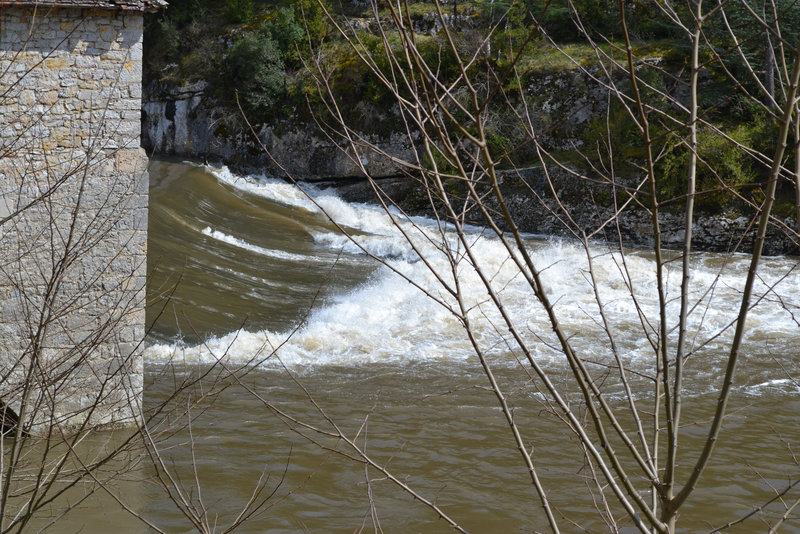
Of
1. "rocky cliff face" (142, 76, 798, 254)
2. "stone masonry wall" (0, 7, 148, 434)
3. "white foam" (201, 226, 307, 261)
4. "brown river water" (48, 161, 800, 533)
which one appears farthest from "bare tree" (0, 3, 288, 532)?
"rocky cliff face" (142, 76, 798, 254)

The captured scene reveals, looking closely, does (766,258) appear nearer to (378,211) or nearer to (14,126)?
(378,211)

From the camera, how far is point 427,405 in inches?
276

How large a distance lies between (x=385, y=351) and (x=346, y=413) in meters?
1.86

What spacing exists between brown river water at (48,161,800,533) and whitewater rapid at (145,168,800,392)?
0.04 m

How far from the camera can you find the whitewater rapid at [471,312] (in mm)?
8336

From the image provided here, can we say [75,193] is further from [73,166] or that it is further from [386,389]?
[386,389]

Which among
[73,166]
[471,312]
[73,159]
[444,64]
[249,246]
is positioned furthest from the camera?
[444,64]

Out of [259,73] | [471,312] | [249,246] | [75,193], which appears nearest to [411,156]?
[259,73]

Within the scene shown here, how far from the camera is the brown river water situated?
17.1 ft

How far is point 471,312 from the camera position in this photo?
10.2 m

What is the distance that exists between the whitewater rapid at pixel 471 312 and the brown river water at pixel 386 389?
1.6 inches

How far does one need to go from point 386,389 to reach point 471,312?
10.0ft

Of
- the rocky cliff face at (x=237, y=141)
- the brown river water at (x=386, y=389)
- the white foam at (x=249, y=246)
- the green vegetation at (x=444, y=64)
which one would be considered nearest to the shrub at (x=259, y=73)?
the green vegetation at (x=444, y=64)

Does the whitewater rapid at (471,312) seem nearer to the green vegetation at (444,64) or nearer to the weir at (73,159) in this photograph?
the weir at (73,159)
